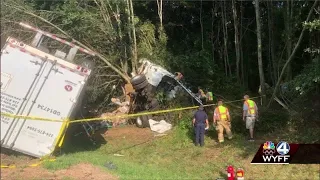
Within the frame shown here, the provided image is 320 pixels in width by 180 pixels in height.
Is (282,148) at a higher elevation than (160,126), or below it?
higher

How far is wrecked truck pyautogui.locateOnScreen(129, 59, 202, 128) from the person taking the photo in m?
14.8

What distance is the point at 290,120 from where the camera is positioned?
13.5 metres

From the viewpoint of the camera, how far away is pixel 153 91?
15039mm

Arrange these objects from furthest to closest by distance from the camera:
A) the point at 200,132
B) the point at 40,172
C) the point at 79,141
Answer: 1. the point at 200,132
2. the point at 79,141
3. the point at 40,172

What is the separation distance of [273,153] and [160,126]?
5239 mm

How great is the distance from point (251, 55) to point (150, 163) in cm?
1613

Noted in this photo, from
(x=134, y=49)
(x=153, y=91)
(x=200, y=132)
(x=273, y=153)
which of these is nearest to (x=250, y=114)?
(x=200, y=132)

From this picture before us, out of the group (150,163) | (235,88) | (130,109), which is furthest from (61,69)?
(235,88)

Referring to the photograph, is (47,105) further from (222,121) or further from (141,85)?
(141,85)

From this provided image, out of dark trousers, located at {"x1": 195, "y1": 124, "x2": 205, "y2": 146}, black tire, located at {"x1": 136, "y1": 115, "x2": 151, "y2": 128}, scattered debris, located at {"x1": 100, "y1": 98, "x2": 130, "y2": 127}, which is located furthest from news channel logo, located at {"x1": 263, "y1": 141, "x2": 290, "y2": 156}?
scattered debris, located at {"x1": 100, "y1": 98, "x2": 130, "y2": 127}

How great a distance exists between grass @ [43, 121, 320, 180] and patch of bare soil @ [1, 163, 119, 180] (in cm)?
22

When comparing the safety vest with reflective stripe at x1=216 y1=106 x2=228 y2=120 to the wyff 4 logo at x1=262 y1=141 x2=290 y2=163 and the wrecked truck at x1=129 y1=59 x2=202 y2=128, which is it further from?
the wyff 4 logo at x1=262 y1=141 x2=290 y2=163

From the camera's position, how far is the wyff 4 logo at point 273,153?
9.55 metres

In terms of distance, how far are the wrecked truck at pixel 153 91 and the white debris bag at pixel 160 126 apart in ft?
0.81
